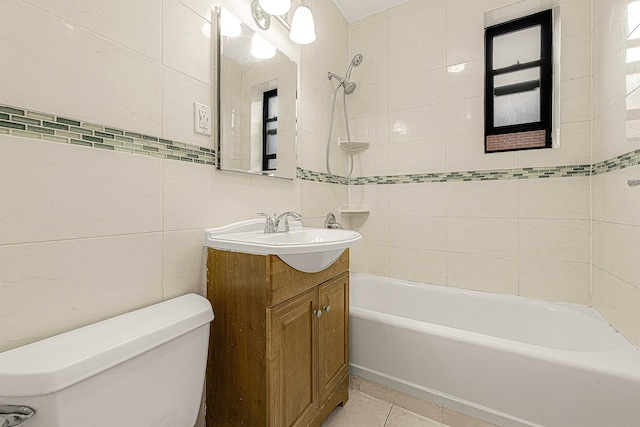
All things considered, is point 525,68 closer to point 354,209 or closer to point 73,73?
point 354,209

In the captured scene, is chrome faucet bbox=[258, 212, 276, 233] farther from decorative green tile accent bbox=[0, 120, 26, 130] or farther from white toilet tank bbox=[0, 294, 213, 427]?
decorative green tile accent bbox=[0, 120, 26, 130]

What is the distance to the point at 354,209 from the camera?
7.66ft

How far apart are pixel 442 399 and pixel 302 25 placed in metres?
2.10

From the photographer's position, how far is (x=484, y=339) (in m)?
1.29

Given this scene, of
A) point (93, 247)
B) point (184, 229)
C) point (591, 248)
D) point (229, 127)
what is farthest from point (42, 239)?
point (591, 248)

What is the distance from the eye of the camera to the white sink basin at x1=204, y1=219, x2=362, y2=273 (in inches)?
38.9

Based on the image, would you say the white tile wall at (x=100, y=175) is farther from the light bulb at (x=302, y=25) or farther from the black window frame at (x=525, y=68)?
the black window frame at (x=525, y=68)

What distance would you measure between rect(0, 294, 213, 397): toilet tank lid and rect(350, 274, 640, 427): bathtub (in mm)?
1055

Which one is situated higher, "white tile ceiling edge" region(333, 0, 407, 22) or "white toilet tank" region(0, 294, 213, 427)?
"white tile ceiling edge" region(333, 0, 407, 22)

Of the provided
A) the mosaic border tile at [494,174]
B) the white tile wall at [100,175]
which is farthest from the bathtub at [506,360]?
the white tile wall at [100,175]

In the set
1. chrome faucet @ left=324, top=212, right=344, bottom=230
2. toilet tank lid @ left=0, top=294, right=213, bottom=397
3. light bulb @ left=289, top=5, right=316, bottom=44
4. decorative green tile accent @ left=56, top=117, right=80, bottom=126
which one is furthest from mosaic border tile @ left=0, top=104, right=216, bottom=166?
chrome faucet @ left=324, top=212, right=344, bottom=230

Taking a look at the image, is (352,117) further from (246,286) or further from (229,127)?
(246,286)

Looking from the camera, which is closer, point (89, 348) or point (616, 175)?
point (89, 348)

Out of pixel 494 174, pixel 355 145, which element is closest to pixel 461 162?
pixel 494 174
